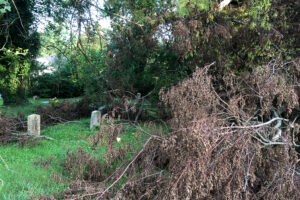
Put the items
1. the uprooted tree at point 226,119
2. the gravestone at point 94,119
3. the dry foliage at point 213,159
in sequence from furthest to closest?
the gravestone at point 94,119, the uprooted tree at point 226,119, the dry foliage at point 213,159

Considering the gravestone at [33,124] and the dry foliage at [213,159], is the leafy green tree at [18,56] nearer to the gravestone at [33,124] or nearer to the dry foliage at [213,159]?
the gravestone at [33,124]

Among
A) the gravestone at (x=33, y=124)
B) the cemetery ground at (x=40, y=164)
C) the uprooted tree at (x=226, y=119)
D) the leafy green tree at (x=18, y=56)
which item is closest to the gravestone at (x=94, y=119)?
the cemetery ground at (x=40, y=164)

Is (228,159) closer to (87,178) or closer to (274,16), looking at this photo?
(87,178)

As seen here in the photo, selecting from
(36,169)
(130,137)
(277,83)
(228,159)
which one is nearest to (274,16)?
(277,83)

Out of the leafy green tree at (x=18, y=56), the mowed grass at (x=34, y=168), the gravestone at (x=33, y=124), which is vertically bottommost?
the mowed grass at (x=34, y=168)

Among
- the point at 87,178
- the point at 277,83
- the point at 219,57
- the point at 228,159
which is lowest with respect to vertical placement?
the point at 87,178

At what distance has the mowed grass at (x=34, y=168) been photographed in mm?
3979

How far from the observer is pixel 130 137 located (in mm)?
8031

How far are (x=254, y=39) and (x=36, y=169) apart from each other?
5.24m

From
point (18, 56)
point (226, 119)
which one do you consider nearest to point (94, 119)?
point (18, 56)

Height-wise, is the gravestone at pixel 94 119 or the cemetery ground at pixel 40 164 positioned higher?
the gravestone at pixel 94 119

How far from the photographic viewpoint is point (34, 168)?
503 cm

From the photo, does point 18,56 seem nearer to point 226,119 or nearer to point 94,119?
point 94,119

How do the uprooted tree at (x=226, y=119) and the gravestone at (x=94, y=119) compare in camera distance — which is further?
the gravestone at (x=94, y=119)
